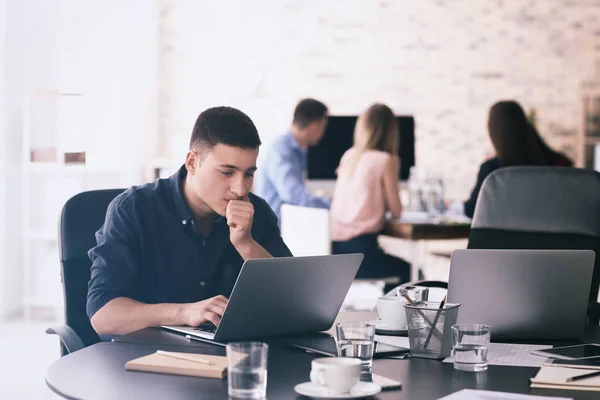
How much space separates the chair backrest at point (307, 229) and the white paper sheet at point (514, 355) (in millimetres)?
2485

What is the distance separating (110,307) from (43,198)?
3.76 meters

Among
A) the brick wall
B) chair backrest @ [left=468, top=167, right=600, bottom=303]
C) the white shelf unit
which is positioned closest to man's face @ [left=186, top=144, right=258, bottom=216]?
chair backrest @ [left=468, top=167, right=600, bottom=303]

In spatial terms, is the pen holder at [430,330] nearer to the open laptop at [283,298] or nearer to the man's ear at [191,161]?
the open laptop at [283,298]

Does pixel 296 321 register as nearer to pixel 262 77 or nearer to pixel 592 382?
pixel 592 382

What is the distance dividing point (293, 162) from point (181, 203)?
9.90 feet

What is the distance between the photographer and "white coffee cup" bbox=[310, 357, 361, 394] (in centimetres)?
138

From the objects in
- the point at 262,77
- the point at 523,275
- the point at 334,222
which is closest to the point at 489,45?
the point at 262,77

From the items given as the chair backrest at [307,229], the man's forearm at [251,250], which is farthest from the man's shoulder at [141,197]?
the chair backrest at [307,229]

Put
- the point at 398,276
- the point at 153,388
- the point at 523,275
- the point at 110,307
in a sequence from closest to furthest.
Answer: the point at 153,388
the point at 523,275
the point at 110,307
the point at 398,276

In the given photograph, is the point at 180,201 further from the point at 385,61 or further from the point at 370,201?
the point at 385,61

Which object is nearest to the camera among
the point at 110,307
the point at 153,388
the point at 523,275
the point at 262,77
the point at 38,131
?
the point at 153,388

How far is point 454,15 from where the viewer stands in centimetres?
707

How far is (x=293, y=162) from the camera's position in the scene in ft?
17.3

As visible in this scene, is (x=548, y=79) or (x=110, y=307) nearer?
(x=110, y=307)
